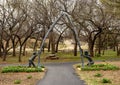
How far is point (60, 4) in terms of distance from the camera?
51.2 meters

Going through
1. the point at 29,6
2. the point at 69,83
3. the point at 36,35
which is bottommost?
the point at 69,83

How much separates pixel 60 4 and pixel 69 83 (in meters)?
33.1

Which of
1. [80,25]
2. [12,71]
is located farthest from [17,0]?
[12,71]

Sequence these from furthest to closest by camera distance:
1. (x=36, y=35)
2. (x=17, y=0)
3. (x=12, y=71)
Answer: (x=36, y=35) → (x=17, y=0) → (x=12, y=71)

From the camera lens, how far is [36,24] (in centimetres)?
5188

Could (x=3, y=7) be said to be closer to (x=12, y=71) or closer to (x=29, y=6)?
(x=29, y=6)

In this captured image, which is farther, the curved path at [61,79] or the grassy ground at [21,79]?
the grassy ground at [21,79]

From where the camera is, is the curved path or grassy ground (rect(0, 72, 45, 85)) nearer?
the curved path

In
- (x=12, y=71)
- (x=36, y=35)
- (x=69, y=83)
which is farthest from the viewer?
(x=36, y=35)

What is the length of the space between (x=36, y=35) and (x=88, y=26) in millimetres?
12511

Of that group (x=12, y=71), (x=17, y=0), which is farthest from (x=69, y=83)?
(x=17, y=0)

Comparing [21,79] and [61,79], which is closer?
[61,79]

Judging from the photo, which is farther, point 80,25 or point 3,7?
point 80,25

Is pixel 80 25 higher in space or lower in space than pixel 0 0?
lower
